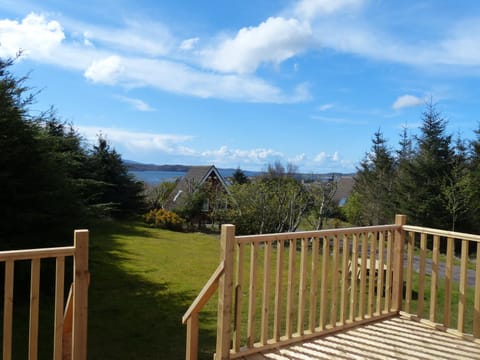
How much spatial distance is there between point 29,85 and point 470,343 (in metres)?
6.08

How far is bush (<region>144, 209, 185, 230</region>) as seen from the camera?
46.6 feet

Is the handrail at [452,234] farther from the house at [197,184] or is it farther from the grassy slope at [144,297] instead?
the house at [197,184]

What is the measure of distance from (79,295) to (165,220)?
1223 cm

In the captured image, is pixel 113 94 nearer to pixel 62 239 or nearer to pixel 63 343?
pixel 62 239

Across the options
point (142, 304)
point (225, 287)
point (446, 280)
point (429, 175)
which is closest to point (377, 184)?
point (429, 175)

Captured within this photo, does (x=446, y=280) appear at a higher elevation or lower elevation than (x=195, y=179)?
lower

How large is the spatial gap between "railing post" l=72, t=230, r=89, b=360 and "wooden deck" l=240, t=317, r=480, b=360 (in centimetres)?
123

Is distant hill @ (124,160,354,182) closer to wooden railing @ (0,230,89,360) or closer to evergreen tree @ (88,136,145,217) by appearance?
evergreen tree @ (88,136,145,217)

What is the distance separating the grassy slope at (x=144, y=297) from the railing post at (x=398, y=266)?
201cm

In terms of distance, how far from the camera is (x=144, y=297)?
16.6 ft

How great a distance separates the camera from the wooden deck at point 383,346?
9.34ft

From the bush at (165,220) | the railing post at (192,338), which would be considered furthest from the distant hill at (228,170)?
the railing post at (192,338)

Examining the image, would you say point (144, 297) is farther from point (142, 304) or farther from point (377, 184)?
point (377, 184)

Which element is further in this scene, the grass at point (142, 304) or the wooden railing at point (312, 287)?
the grass at point (142, 304)
